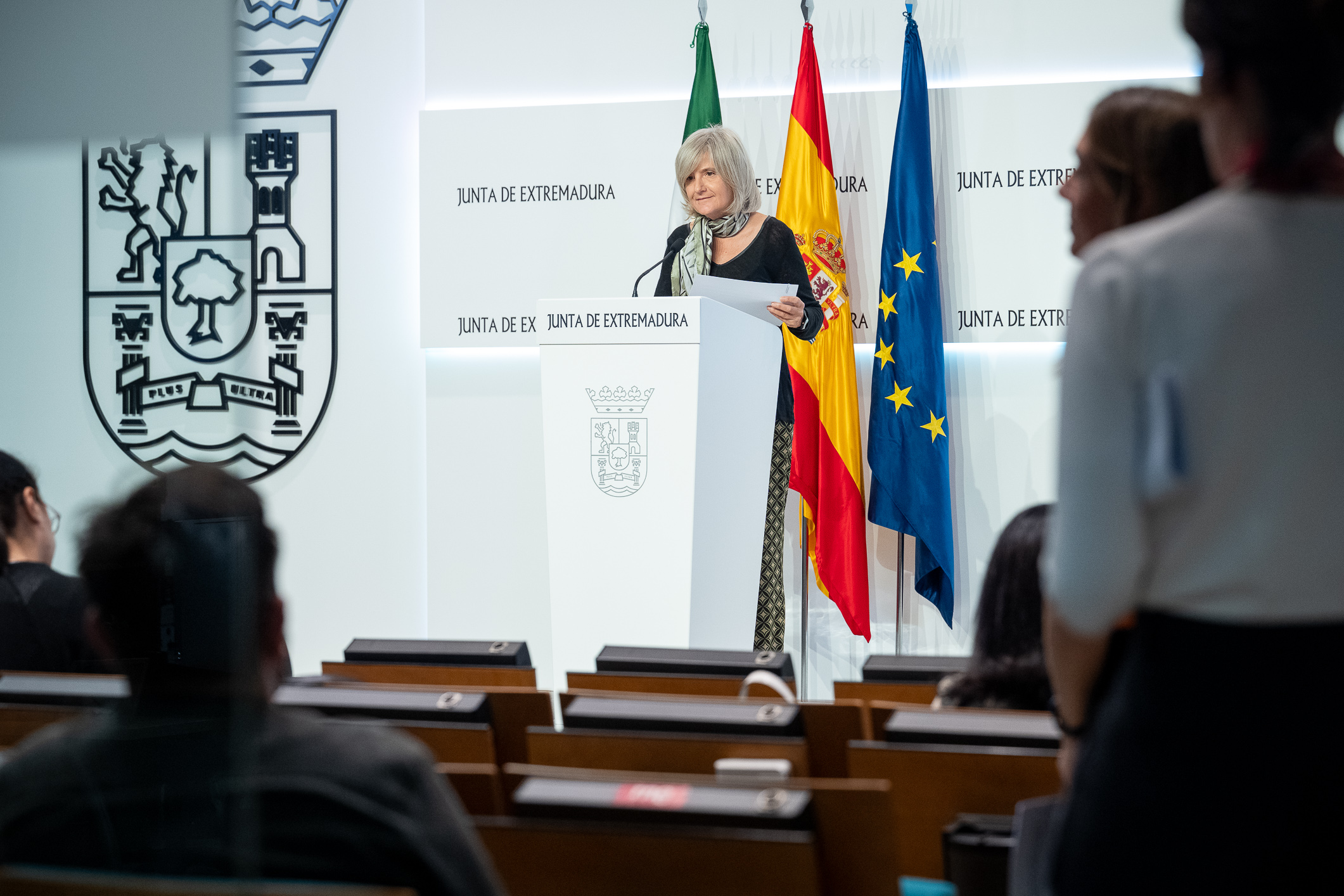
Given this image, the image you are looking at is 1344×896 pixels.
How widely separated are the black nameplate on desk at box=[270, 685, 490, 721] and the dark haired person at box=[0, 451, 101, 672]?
2.01 feet

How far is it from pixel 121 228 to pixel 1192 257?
2.79 feet

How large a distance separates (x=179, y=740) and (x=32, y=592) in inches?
8.8

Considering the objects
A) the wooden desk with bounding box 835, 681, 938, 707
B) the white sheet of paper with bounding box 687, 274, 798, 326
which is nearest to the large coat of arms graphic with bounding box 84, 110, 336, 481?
the wooden desk with bounding box 835, 681, 938, 707

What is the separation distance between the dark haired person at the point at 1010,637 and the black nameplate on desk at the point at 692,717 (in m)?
0.34

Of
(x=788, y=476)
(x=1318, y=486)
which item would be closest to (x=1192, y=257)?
(x=1318, y=486)

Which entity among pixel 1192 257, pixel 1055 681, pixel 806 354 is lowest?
pixel 1055 681

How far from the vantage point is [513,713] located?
1.84m

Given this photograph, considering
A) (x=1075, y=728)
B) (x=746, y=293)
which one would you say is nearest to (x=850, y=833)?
(x=1075, y=728)

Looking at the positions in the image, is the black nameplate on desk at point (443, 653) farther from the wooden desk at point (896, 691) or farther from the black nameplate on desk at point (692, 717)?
the black nameplate on desk at point (692, 717)

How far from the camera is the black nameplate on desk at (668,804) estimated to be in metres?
1.15

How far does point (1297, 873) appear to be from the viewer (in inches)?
34.2

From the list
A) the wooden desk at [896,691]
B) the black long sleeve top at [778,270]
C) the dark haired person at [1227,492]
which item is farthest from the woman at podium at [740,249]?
the dark haired person at [1227,492]

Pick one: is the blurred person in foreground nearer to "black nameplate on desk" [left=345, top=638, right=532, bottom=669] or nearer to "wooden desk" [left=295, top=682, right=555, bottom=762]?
"wooden desk" [left=295, top=682, right=555, bottom=762]

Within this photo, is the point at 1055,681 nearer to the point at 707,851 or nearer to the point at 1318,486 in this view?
the point at 1318,486
